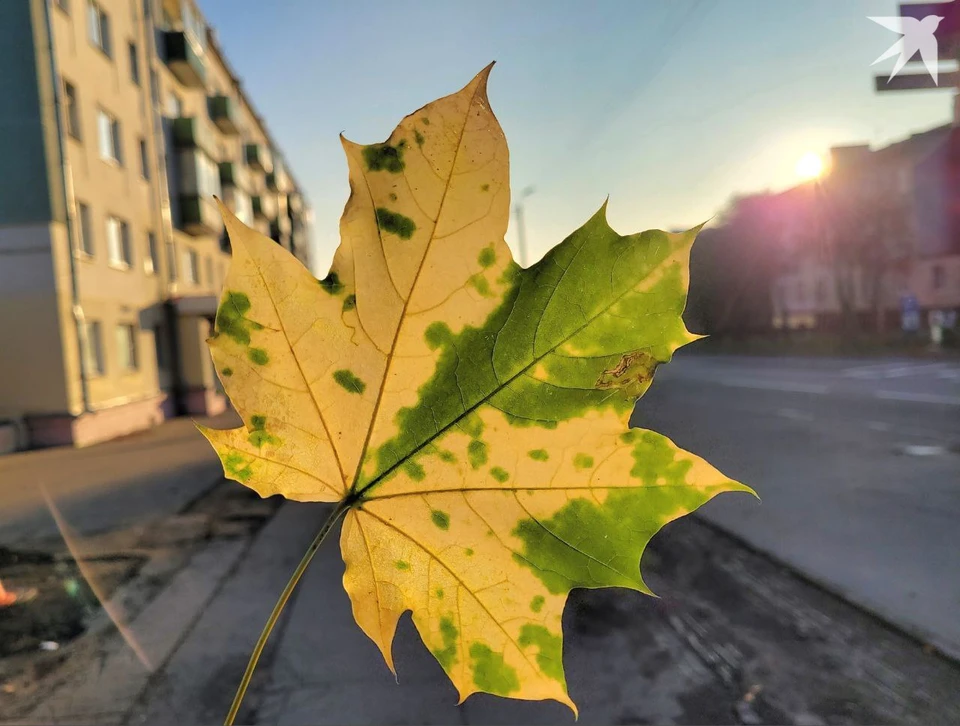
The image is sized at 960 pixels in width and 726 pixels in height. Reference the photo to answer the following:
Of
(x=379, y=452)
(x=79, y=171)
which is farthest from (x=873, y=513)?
(x=79, y=171)

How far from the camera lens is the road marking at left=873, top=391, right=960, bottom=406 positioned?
22.3 feet

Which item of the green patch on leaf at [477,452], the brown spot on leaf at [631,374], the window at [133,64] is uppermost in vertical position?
the window at [133,64]

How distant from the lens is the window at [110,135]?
17.8 ft

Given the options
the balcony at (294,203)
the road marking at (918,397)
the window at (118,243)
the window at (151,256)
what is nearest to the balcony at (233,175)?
the balcony at (294,203)

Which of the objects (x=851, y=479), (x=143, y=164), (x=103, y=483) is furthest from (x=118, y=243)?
(x=851, y=479)

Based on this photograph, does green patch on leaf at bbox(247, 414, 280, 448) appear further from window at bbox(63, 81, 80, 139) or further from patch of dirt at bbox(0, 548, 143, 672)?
window at bbox(63, 81, 80, 139)

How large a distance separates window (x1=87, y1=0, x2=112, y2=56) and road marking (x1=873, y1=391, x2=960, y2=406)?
913 centimetres

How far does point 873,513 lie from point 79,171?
244 inches

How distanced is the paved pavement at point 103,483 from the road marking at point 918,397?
25.5 ft

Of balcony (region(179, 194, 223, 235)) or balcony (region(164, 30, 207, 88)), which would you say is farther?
balcony (region(164, 30, 207, 88))

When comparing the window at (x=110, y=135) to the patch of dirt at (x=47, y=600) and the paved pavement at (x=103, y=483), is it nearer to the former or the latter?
the paved pavement at (x=103, y=483)

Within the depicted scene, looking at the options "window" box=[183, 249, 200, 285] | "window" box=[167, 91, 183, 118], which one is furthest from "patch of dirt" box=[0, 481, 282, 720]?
"window" box=[167, 91, 183, 118]

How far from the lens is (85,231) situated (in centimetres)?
576

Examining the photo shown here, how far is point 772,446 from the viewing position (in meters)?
5.56
